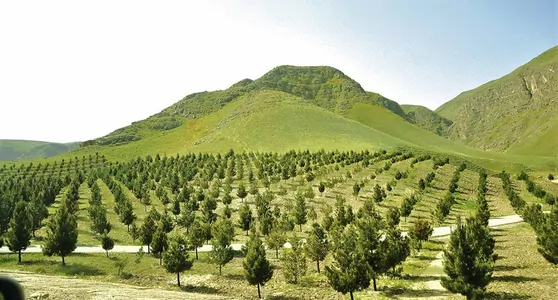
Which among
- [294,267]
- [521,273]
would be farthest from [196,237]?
[521,273]

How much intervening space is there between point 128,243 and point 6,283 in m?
Answer: 60.2

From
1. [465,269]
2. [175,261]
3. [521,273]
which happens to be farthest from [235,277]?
[521,273]

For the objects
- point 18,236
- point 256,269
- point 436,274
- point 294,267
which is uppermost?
point 18,236

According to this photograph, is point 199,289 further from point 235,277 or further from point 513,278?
point 513,278

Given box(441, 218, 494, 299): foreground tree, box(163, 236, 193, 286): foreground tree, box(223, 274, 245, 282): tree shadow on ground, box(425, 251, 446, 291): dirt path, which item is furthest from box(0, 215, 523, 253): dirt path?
box(441, 218, 494, 299): foreground tree

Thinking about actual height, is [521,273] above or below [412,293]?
above

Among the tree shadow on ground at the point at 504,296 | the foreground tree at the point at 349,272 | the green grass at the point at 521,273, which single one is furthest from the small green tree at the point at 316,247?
the tree shadow on ground at the point at 504,296

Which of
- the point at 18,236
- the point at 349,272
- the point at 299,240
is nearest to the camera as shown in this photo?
the point at 349,272

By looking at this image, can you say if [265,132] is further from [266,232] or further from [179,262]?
[179,262]

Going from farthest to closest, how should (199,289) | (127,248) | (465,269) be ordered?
(127,248) < (199,289) < (465,269)

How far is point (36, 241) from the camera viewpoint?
65.2 m

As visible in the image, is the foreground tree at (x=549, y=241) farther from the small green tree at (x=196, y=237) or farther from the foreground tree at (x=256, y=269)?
the small green tree at (x=196, y=237)

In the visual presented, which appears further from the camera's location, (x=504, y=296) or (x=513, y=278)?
(x=513, y=278)

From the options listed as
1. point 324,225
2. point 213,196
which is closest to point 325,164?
point 213,196
